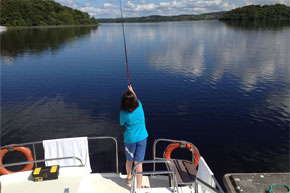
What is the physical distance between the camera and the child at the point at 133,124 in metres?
4.12

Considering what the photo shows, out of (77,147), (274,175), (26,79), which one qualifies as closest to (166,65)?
(26,79)

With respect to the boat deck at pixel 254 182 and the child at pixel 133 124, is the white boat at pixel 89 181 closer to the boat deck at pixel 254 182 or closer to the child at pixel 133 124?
the child at pixel 133 124

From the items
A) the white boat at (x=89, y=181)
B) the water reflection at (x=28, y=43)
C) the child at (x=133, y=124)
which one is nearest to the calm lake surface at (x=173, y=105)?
the white boat at (x=89, y=181)

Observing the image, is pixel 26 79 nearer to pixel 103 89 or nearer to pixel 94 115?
pixel 103 89

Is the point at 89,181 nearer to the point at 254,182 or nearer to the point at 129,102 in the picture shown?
the point at 129,102

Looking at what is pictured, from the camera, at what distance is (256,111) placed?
15.1 meters

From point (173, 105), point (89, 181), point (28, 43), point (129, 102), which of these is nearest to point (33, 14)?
point (28, 43)

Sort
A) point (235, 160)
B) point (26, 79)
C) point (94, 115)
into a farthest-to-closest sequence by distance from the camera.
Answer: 1. point (26, 79)
2. point (94, 115)
3. point (235, 160)

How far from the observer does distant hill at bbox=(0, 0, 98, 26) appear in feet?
374

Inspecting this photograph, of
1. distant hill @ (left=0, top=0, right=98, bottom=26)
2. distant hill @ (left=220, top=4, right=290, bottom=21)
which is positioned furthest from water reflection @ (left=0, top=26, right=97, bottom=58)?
distant hill @ (left=220, top=4, right=290, bottom=21)

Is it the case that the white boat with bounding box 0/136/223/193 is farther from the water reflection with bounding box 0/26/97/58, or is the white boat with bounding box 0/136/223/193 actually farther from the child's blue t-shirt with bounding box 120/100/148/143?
the water reflection with bounding box 0/26/97/58

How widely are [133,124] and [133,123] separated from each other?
0.02 m

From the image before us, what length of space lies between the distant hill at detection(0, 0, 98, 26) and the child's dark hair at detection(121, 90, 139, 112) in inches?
5204

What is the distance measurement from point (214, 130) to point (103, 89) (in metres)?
11.1
